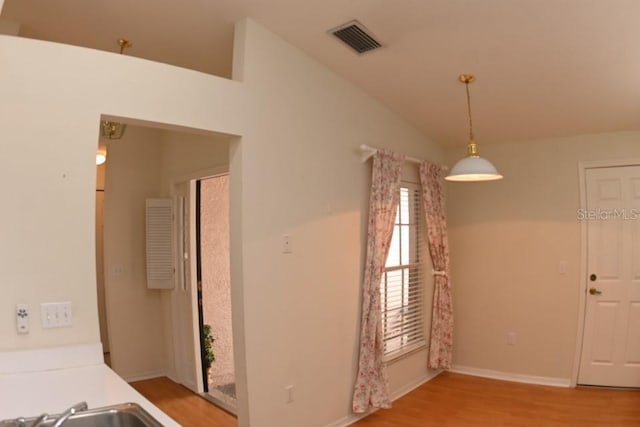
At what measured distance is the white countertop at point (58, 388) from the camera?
61.4 inches

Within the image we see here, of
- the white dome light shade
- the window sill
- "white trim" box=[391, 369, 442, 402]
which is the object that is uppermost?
the white dome light shade

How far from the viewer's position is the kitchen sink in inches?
57.7

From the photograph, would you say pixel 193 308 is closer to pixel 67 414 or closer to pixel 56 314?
pixel 56 314

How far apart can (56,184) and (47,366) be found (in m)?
0.83

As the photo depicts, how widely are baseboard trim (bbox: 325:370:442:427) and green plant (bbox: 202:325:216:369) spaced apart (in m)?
1.49

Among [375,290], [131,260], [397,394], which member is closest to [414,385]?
[397,394]

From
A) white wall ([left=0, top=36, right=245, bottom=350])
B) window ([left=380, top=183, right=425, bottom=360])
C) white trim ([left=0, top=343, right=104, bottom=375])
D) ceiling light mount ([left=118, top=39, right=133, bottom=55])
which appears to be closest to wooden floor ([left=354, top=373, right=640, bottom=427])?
window ([left=380, top=183, right=425, bottom=360])

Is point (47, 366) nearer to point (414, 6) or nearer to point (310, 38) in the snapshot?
point (310, 38)

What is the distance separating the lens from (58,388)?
5.86ft

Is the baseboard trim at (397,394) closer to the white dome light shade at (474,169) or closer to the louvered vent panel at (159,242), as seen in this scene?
the white dome light shade at (474,169)

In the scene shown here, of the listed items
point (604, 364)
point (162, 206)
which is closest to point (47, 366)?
point (162, 206)

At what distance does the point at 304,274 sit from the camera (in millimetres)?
3189

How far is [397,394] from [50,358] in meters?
3.04

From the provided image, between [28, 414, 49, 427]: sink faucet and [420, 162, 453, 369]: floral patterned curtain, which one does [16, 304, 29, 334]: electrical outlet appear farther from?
[420, 162, 453, 369]: floral patterned curtain
